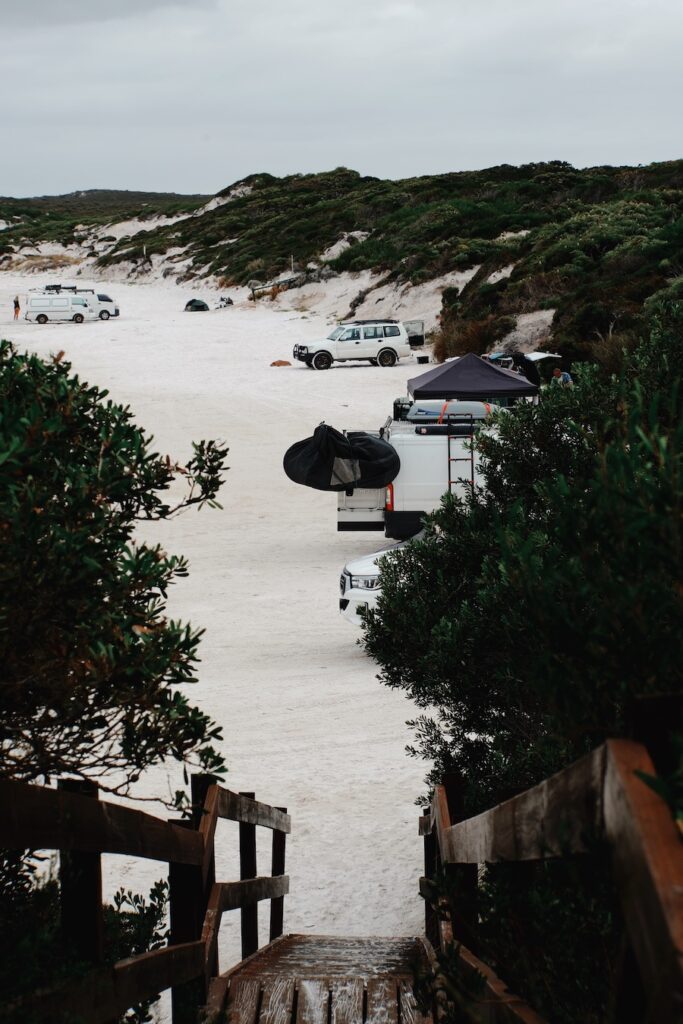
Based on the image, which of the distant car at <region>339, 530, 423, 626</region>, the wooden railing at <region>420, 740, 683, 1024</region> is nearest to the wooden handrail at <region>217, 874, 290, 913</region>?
the wooden railing at <region>420, 740, 683, 1024</region>

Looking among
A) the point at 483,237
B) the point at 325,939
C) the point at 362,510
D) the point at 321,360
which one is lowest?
the point at 325,939

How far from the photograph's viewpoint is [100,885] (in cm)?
284

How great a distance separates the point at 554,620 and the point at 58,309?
5717cm

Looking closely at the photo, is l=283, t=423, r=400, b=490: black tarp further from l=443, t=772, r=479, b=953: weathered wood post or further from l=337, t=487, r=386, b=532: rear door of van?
l=443, t=772, r=479, b=953: weathered wood post

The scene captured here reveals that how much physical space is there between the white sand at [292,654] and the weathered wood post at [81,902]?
456cm

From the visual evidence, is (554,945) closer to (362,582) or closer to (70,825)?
(70,825)

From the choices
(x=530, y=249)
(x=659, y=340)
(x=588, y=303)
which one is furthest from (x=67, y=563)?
(x=530, y=249)

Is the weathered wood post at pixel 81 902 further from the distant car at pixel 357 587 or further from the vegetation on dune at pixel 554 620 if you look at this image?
the distant car at pixel 357 587

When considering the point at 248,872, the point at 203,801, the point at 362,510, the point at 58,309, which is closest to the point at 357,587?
the point at 362,510

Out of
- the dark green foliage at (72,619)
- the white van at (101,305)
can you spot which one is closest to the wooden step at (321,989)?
the dark green foliage at (72,619)

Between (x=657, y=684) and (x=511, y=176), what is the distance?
3331 inches

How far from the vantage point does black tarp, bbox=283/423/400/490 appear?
18156mm

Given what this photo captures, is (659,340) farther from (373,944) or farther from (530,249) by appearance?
(530,249)

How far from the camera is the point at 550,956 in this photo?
9.25ft
